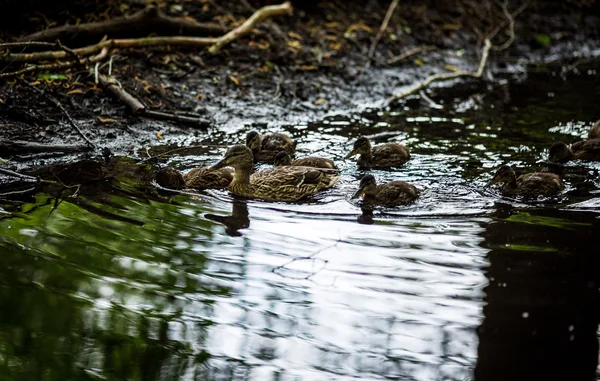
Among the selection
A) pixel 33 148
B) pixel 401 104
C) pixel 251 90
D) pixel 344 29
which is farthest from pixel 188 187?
pixel 344 29

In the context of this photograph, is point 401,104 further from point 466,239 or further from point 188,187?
point 466,239

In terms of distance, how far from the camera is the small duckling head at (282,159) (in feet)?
27.1

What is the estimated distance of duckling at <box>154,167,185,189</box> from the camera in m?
7.50

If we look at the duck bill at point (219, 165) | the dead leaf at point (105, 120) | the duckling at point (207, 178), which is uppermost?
the dead leaf at point (105, 120)

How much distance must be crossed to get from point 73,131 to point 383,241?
4.67 meters

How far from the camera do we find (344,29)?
48.9 ft

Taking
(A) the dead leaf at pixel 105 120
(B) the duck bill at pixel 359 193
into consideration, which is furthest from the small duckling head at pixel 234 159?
(A) the dead leaf at pixel 105 120

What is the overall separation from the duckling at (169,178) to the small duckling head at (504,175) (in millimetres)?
3115

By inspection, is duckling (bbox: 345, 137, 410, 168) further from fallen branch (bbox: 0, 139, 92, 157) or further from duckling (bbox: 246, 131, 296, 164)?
fallen branch (bbox: 0, 139, 92, 157)

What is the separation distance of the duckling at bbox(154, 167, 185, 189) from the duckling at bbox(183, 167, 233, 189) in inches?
3.8

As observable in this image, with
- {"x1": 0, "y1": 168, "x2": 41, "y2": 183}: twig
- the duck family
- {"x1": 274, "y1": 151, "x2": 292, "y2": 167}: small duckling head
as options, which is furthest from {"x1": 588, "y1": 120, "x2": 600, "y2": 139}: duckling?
{"x1": 0, "y1": 168, "x2": 41, "y2": 183}: twig

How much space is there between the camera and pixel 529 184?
7.30 metres

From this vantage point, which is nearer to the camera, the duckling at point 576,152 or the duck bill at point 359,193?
the duck bill at point 359,193

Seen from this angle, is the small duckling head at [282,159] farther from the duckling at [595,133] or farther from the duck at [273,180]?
the duckling at [595,133]
